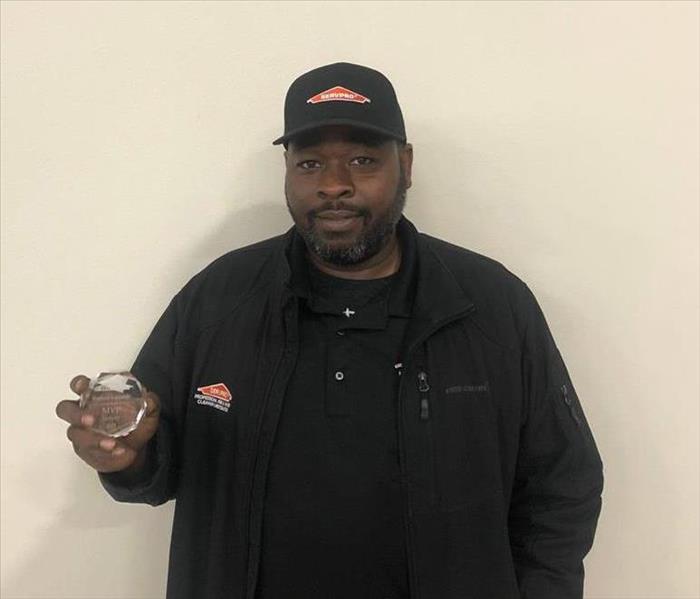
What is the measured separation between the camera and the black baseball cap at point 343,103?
41.6 inches

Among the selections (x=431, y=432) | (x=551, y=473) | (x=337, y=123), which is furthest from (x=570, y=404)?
(x=337, y=123)

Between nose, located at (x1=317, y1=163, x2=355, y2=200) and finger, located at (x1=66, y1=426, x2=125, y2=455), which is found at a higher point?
nose, located at (x1=317, y1=163, x2=355, y2=200)

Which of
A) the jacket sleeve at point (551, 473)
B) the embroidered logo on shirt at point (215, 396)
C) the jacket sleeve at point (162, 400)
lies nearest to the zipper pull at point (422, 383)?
the jacket sleeve at point (551, 473)

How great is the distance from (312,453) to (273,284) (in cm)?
27

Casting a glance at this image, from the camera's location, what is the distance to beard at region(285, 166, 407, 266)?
43.0 inches

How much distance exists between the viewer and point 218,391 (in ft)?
3.64

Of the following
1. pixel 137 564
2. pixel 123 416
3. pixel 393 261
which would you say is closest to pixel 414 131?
pixel 393 261

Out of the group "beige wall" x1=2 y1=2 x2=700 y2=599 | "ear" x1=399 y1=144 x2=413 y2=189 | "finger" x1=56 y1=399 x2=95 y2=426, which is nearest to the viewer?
"finger" x1=56 y1=399 x2=95 y2=426

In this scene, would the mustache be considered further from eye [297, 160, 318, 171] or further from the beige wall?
the beige wall

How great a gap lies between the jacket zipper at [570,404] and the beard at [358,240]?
383mm

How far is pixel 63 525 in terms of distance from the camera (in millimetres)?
1381

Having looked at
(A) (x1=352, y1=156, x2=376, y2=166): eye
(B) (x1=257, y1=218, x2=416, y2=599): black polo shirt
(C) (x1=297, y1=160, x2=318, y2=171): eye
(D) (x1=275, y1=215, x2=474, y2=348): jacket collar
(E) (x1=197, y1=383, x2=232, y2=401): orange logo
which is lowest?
(B) (x1=257, y1=218, x2=416, y2=599): black polo shirt

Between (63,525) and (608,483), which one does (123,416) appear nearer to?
(63,525)

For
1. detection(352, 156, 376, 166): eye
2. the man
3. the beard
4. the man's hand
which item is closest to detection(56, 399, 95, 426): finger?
the man's hand
